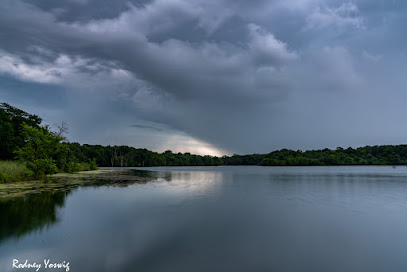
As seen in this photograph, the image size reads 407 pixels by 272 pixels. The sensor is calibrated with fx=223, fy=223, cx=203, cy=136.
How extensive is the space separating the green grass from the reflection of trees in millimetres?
12757

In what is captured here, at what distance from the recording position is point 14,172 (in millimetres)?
27938

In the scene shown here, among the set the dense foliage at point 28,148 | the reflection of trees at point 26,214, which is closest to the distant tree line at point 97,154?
the dense foliage at point 28,148

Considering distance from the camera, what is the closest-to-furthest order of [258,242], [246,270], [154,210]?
[246,270]
[258,242]
[154,210]

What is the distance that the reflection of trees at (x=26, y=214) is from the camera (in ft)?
33.1

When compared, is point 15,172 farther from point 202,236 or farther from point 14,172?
point 202,236

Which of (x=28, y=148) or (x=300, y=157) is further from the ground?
(x=28, y=148)

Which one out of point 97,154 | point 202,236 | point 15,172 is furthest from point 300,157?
point 202,236

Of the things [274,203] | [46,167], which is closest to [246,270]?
[274,203]

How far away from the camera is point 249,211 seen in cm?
1515

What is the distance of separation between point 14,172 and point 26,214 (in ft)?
67.5

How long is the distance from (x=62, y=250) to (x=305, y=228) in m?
10.8

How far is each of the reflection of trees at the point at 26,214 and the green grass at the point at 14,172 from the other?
12.8 metres

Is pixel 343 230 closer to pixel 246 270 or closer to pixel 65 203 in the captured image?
pixel 246 270

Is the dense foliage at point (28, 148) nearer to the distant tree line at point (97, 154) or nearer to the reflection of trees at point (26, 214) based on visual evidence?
the distant tree line at point (97, 154)
